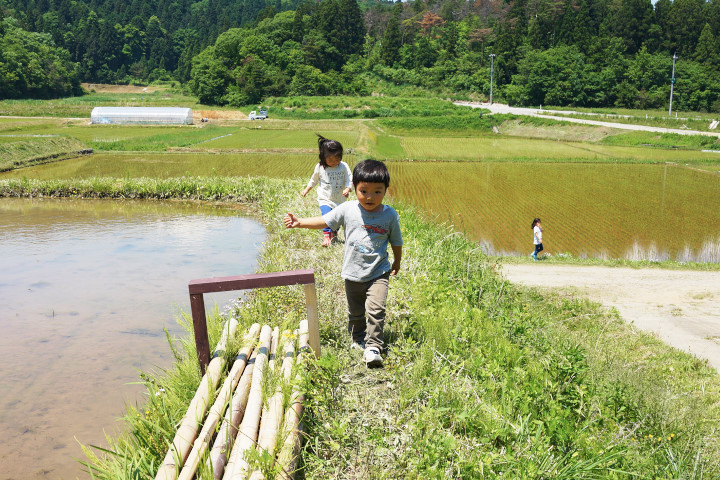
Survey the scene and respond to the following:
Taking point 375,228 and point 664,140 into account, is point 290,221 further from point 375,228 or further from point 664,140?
Result: point 664,140

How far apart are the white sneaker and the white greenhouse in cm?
4286

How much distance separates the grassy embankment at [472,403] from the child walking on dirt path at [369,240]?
0.23 meters

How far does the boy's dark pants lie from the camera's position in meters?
3.55

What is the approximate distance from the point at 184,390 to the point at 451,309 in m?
2.13

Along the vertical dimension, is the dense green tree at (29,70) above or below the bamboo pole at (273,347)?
above

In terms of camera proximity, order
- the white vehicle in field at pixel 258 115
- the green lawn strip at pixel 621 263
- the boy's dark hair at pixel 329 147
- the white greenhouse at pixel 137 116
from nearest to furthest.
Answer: the boy's dark hair at pixel 329 147
the green lawn strip at pixel 621 263
the white greenhouse at pixel 137 116
the white vehicle in field at pixel 258 115

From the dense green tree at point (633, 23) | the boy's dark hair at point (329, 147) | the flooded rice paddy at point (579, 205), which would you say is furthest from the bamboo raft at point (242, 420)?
the dense green tree at point (633, 23)

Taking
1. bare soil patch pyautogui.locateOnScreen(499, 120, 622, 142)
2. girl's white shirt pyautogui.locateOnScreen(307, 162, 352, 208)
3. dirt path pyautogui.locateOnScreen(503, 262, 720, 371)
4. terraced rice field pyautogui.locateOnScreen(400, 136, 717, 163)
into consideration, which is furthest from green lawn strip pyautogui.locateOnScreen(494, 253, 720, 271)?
bare soil patch pyautogui.locateOnScreen(499, 120, 622, 142)

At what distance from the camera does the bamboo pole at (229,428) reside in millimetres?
2512

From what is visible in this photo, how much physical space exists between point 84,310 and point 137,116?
4093 centimetres

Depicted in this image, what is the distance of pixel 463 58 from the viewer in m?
68.4

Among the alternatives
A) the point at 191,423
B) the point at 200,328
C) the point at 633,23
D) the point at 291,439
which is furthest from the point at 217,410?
the point at 633,23

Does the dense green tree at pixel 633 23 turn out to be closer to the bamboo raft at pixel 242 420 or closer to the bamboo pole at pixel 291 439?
the bamboo raft at pixel 242 420

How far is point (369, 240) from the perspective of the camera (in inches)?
142
